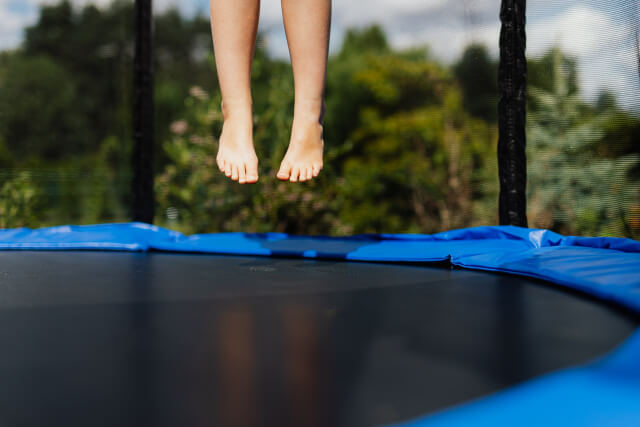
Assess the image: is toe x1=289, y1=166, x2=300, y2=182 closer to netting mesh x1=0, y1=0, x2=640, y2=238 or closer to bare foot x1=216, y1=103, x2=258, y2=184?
bare foot x1=216, y1=103, x2=258, y2=184

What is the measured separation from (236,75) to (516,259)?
798mm

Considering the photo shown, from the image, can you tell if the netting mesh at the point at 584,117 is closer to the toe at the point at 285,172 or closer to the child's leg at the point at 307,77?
the child's leg at the point at 307,77

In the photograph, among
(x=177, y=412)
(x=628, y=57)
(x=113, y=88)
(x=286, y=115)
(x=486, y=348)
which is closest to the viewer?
(x=177, y=412)

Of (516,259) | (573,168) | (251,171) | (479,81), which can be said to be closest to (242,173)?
(251,171)

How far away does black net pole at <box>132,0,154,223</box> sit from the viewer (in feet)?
7.67

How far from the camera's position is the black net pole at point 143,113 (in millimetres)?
2338

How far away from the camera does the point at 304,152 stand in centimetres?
131

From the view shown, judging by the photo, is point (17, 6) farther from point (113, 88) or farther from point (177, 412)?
point (177, 412)

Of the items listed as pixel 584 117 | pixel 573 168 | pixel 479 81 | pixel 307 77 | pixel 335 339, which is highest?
pixel 479 81

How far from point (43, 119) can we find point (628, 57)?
144 inches

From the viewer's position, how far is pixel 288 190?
10.5 feet

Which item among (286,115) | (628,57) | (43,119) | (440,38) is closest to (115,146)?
(43,119)

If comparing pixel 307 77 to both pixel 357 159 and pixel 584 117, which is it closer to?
pixel 584 117

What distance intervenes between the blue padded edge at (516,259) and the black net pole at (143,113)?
37 centimetres
